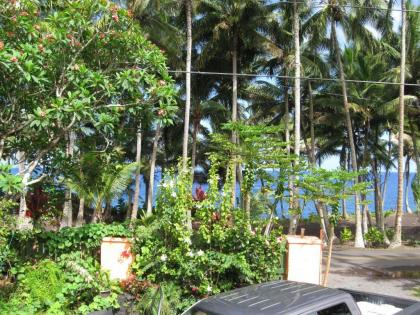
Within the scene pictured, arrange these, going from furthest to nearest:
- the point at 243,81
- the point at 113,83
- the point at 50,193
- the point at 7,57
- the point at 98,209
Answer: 1. the point at 243,81
2. the point at 98,209
3. the point at 50,193
4. the point at 113,83
5. the point at 7,57

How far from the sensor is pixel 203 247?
859cm

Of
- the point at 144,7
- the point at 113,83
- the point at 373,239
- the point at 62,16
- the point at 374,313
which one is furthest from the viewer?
the point at 373,239

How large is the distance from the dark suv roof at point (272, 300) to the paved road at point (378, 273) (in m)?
6.57

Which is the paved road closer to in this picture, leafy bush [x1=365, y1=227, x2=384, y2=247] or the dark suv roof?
the dark suv roof

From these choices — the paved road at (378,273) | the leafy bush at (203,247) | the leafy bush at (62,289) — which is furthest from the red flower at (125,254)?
the paved road at (378,273)

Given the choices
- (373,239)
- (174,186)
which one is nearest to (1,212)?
(174,186)

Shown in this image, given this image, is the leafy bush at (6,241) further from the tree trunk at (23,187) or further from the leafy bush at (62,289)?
the leafy bush at (62,289)

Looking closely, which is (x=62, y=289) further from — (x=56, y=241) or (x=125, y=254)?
(x=125, y=254)

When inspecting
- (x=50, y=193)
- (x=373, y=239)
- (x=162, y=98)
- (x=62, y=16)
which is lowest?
(x=373, y=239)

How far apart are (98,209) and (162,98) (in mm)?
4969

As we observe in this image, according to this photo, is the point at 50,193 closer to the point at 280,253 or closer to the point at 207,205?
the point at 207,205

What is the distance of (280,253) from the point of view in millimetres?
8875

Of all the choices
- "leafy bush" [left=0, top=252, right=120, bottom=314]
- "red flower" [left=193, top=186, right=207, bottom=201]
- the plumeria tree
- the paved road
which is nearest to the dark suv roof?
"leafy bush" [left=0, top=252, right=120, bottom=314]

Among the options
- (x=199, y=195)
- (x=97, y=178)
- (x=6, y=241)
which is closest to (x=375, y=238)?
(x=97, y=178)
